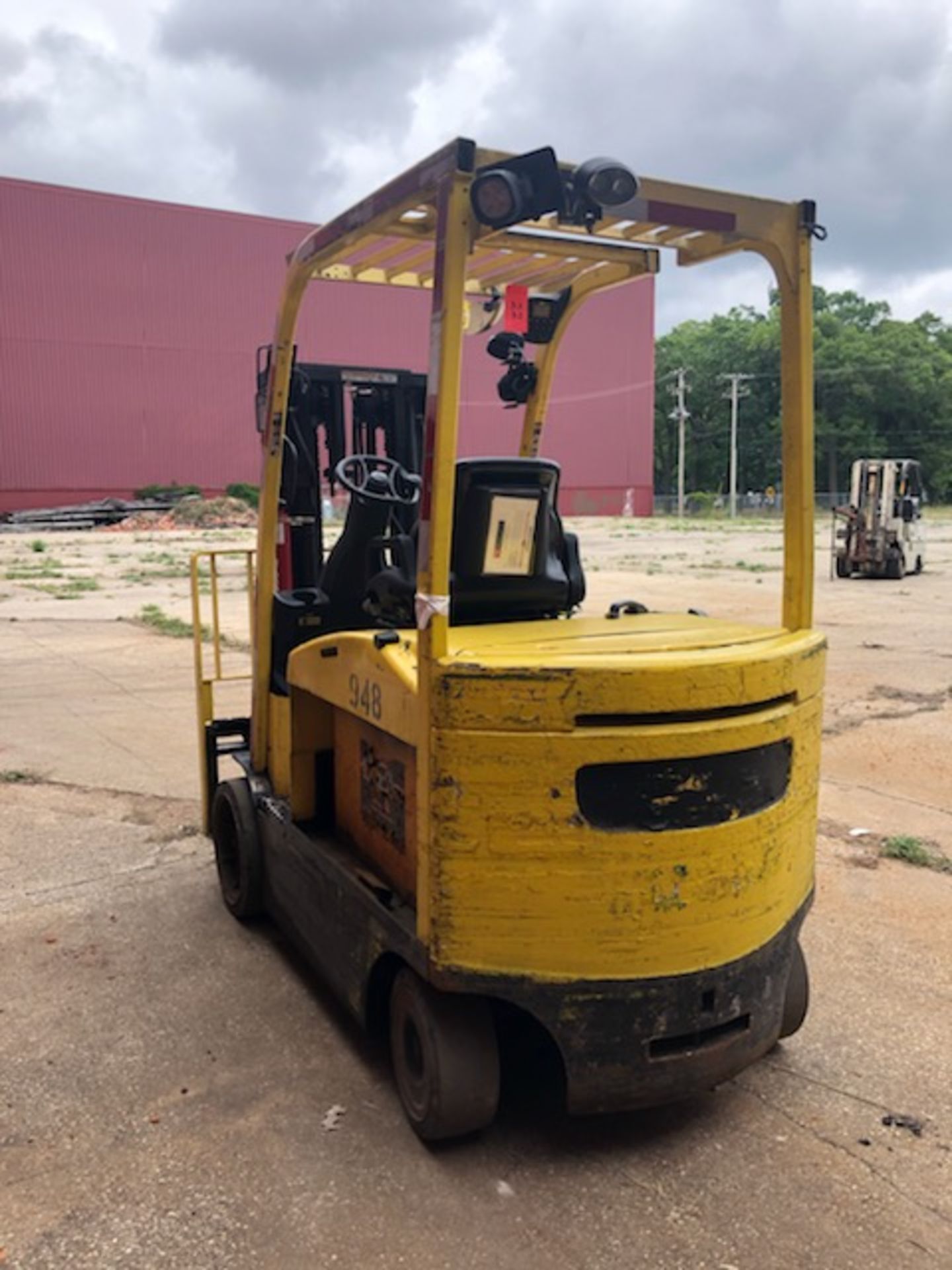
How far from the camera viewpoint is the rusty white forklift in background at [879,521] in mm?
21281

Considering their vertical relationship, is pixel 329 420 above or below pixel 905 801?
above

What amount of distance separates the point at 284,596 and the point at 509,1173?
233 cm

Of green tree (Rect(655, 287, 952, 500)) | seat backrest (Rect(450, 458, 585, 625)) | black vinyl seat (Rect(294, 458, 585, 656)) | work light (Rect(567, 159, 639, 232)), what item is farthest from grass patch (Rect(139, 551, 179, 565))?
green tree (Rect(655, 287, 952, 500))

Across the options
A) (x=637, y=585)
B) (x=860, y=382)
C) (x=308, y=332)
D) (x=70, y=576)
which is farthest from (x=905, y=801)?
(x=860, y=382)

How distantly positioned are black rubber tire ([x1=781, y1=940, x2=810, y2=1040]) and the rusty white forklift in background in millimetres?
18674

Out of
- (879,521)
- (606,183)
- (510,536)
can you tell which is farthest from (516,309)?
(879,521)

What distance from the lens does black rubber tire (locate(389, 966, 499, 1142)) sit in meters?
2.97

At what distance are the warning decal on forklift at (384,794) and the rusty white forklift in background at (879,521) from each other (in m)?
18.9

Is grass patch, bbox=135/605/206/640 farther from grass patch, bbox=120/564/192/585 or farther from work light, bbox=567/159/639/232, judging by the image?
work light, bbox=567/159/639/232

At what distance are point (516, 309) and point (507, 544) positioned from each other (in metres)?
1.14

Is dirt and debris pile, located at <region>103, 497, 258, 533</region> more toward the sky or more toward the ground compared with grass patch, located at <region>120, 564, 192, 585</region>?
more toward the sky

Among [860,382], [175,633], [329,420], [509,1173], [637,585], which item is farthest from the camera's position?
[860,382]

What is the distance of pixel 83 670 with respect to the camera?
11023 millimetres

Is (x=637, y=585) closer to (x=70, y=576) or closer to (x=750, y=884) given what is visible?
(x=70, y=576)
